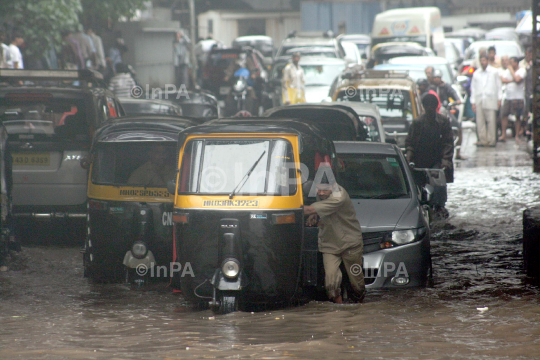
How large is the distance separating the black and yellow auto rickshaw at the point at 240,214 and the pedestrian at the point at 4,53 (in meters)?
11.2

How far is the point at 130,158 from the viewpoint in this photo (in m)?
9.34

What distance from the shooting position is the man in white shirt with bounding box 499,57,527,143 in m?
21.7

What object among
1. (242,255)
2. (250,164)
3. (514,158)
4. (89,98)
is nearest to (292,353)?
(242,255)

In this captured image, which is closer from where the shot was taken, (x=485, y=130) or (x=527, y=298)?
(x=527, y=298)

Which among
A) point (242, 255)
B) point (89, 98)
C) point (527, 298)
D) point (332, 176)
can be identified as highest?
point (89, 98)

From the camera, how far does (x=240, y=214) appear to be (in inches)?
295

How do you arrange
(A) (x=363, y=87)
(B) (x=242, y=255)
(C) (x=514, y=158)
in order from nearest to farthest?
(B) (x=242, y=255) < (A) (x=363, y=87) < (C) (x=514, y=158)

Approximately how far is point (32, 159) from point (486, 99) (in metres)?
13.1

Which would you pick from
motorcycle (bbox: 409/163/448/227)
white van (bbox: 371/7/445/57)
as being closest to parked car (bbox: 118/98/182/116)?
motorcycle (bbox: 409/163/448/227)

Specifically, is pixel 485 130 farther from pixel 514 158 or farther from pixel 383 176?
pixel 383 176

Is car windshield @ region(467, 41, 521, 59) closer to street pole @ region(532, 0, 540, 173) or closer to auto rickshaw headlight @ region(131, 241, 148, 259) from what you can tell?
street pole @ region(532, 0, 540, 173)

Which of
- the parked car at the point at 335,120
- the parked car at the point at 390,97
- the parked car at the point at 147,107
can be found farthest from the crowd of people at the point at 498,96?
the parked car at the point at 335,120

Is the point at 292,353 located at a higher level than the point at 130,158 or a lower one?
lower

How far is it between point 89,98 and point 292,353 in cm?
552
